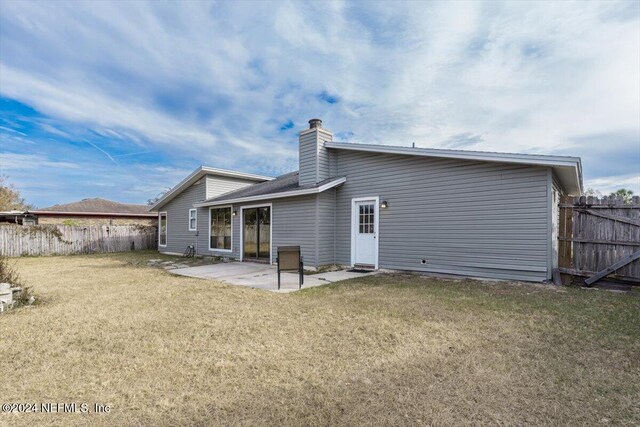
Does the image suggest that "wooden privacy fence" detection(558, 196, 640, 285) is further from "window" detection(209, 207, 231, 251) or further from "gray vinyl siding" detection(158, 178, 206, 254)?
"gray vinyl siding" detection(158, 178, 206, 254)

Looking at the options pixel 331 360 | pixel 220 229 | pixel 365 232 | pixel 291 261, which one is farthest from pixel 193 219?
pixel 331 360

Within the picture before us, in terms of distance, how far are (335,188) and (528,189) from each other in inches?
216

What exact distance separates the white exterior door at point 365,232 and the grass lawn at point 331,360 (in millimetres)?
4019

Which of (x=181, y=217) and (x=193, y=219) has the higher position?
(x=181, y=217)

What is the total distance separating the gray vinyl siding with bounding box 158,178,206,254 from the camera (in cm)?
1619

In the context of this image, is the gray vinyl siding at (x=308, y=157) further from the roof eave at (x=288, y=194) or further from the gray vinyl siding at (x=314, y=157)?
the roof eave at (x=288, y=194)

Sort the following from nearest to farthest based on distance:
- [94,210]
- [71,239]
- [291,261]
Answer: [291,261] < [71,239] < [94,210]

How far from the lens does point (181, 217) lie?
17.3m

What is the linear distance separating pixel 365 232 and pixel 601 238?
227 inches

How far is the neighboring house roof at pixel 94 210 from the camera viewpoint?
2345 cm

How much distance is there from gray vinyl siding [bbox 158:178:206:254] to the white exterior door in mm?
8694

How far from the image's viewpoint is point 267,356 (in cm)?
342

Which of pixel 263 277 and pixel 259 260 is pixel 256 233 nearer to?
pixel 259 260

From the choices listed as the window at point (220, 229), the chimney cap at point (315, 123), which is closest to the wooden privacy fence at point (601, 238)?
the chimney cap at point (315, 123)
